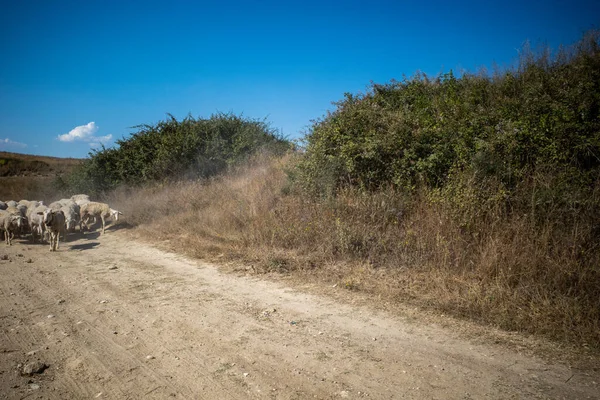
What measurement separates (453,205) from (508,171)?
3.76ft

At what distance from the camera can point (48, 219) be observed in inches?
353

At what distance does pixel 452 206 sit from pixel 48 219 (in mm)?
10073

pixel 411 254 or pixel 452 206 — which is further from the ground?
pixel 452 206

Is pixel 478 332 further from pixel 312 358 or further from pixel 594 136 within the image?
pixel 594 136

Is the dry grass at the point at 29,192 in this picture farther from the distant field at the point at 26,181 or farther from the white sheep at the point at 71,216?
the white sheep at the point at 71,216

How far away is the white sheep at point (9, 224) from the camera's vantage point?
978 cm

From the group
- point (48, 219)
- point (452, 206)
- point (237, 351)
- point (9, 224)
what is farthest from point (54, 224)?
point (452, 206)

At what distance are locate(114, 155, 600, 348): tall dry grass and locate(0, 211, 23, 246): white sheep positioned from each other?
3725mm

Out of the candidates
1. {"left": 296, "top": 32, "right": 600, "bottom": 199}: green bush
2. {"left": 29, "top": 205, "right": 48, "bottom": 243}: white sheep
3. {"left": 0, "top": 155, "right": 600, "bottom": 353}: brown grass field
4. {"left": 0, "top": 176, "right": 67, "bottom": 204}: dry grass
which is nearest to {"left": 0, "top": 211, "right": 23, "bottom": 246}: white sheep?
{"left": 29, "top": 205, "right": 48, "bottom": 243}: white sheep

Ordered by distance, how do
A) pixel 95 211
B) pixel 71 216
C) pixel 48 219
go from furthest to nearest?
pixel 95 211
pixel 71 216
pixel 48 219

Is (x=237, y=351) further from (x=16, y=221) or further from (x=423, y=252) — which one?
(x=16, y=221)

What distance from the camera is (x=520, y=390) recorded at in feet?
9.49

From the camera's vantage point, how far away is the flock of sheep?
9.24 meters

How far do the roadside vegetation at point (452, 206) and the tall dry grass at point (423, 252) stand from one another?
23 millimetres
